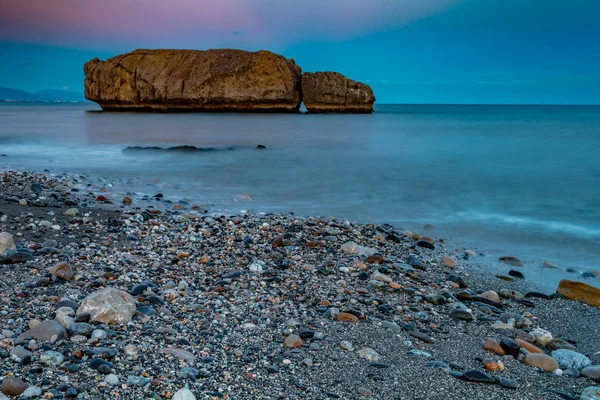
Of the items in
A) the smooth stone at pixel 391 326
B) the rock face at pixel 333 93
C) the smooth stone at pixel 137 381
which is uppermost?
the rock face at pixel 333 93

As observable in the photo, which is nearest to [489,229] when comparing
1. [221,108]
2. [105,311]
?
[105,311]

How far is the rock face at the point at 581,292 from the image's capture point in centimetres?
399

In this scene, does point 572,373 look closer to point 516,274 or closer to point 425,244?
point 516,274

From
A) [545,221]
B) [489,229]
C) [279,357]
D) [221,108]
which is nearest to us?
[279,357]

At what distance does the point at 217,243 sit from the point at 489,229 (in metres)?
4.13

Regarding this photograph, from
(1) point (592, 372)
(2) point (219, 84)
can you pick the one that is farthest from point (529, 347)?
(2) point (219, 84)

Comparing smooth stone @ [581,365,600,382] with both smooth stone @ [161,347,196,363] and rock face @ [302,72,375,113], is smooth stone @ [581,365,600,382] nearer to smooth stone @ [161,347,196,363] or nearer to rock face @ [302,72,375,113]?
smooth stone @ [161,347,196,363]

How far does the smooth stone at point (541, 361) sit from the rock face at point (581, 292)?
1.51 metres

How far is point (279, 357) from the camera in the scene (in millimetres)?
2650

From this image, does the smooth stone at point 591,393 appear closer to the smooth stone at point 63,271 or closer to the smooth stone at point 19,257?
the smooth stone at point 63,271

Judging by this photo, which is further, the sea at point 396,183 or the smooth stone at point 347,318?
the sea at point 396,183

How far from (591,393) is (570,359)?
1.38 feet

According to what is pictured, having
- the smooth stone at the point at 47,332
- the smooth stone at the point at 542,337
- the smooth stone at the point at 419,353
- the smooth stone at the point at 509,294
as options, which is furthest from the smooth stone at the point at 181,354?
the smooth stone at the point at 509,294

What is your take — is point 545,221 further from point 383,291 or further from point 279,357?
point 279,357
